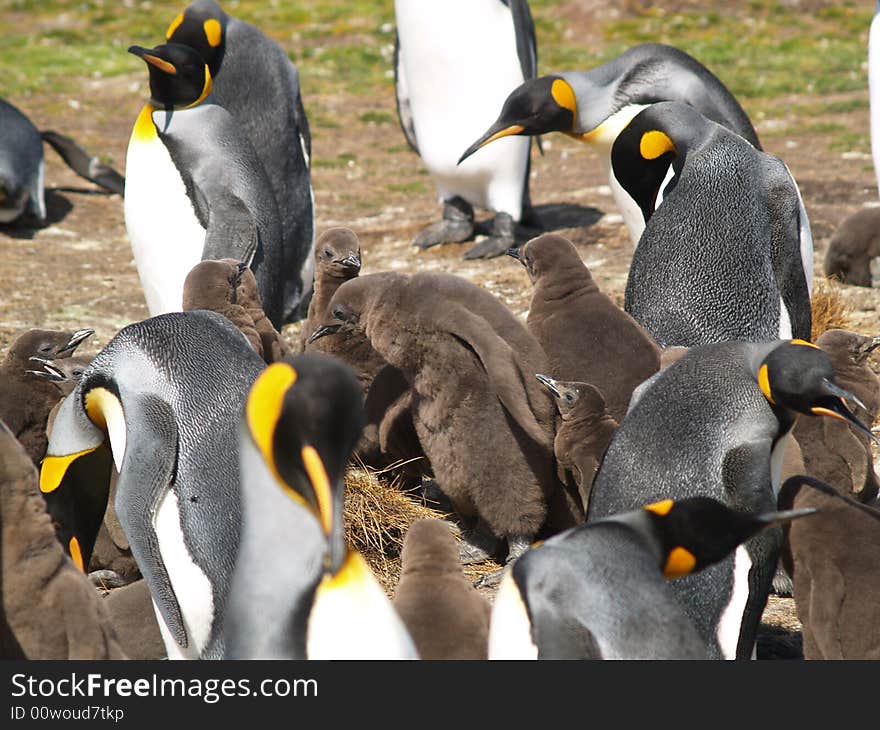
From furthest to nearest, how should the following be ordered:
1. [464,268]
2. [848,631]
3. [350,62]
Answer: [350,62] → [464,268] → [848,631]

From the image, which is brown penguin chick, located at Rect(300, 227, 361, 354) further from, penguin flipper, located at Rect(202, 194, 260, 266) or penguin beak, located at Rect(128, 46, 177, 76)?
penguin beak, located at Rect(128, 46, 177, 76)

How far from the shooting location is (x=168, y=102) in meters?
5.68

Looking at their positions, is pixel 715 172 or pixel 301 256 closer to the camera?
pixel 715 172

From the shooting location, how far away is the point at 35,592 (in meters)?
2.63

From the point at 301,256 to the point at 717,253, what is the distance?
266cm

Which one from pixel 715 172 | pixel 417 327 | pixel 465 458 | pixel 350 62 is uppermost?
pixel 715 172

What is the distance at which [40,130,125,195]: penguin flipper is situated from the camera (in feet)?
30.2

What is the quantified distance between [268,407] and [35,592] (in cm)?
70

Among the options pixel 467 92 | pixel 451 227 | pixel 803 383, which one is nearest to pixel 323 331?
pixel 803 383

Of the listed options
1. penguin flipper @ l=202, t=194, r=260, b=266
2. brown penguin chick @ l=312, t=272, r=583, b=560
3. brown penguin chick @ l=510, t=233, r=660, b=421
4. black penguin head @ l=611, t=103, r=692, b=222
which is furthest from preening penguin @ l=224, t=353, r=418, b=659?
penguin flipper @ l=202, t=194, r=260, b=266

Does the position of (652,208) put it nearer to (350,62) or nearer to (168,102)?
(168,102)

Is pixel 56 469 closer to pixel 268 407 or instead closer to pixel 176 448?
pixel 176 448
